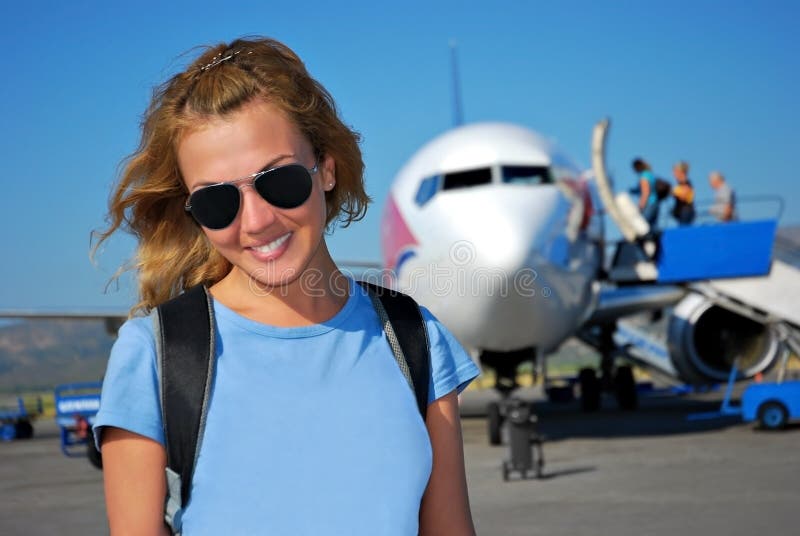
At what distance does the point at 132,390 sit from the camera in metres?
1.27

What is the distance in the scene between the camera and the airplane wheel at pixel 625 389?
54.5 ft

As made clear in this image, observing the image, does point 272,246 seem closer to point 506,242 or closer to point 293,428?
point 293,428

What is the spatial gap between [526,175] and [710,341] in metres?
5.82

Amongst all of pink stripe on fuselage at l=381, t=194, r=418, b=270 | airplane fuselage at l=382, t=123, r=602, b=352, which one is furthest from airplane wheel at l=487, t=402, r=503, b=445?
pink stripe on fuselage at l=381, t=194, r=418, b=270

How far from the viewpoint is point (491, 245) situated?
8930 mm

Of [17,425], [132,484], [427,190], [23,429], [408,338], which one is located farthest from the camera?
[23,429]

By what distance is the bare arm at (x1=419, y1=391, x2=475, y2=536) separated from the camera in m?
1.51

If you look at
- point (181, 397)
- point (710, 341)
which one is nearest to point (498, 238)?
point (710, 341)

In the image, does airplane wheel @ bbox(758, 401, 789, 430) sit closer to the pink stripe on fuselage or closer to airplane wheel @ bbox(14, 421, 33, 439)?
the pink stripe on fuselage

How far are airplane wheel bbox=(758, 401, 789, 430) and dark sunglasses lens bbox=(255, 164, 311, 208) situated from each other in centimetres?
1044

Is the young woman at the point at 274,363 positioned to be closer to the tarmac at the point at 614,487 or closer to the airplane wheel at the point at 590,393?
the tarmac at the point at 614,487

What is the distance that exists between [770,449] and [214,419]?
8817 mm

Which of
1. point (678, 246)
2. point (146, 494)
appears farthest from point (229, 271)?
point (678, 246)

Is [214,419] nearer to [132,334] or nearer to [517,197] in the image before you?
[132,334]
